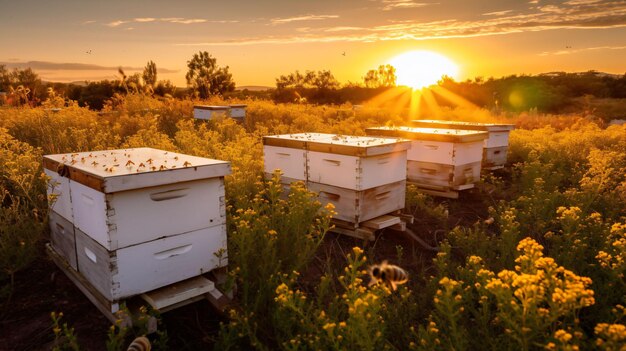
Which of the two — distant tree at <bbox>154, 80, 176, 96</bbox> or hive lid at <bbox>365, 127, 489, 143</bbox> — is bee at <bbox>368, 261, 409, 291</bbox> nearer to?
hive lid at <bbox>365, 127, 489, 143</bbox>

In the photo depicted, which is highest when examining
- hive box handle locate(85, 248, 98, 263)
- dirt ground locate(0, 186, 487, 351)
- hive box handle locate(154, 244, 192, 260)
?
hive box handle locate(154, 244, 192, 260)

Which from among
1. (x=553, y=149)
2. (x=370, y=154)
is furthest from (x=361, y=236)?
(x=553, y=149)

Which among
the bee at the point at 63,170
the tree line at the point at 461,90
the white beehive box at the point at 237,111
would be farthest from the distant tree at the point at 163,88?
the bee at the point at 63,170

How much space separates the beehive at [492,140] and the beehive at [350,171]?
4.22 meters

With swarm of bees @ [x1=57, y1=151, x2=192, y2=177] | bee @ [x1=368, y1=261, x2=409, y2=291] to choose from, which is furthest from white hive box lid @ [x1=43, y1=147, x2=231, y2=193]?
bee @ [x1=368, y1=261, x2=409, y2=291]

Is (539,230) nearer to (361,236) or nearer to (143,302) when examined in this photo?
(361,236)

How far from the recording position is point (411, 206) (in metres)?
7.44

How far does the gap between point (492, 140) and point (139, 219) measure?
827 cm

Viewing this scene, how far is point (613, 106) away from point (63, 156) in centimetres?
4447

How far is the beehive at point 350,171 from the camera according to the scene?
516 cm

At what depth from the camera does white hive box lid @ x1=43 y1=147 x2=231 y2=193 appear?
10.1ft

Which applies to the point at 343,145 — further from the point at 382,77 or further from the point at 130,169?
the point at 382,77

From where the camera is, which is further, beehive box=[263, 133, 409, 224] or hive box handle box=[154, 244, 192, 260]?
beehive box=[263, 133, 409, 224]

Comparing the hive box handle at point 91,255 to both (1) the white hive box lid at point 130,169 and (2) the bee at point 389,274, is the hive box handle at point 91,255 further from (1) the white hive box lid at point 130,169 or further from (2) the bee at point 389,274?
(2) the bee at point 389,274
